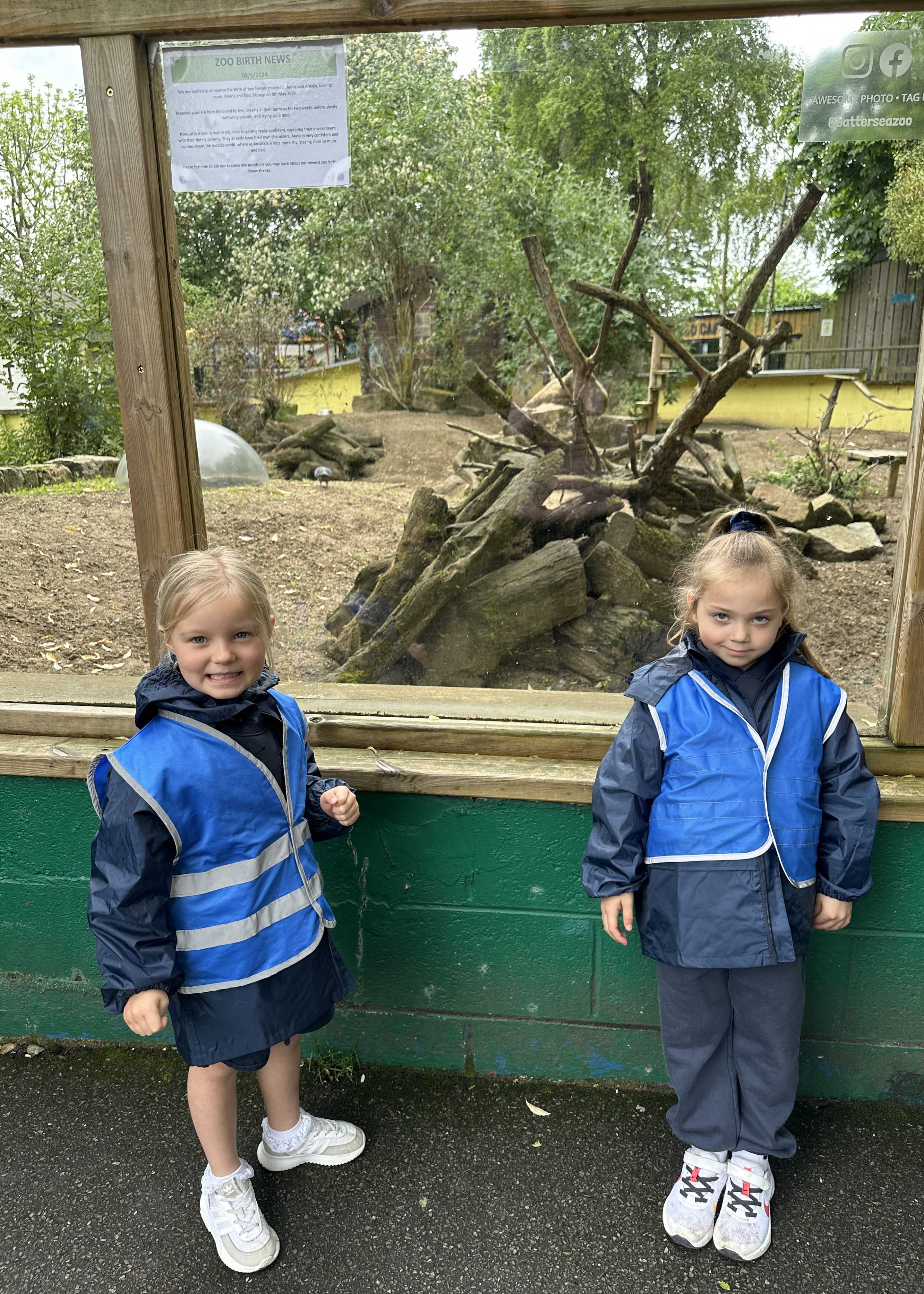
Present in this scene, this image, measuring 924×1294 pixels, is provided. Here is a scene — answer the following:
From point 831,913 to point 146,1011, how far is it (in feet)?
4.45

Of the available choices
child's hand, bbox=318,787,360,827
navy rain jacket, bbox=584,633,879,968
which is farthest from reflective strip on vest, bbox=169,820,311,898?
navy rain jacket, bbox=584,633,879,968

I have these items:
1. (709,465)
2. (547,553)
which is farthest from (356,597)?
(709,465)

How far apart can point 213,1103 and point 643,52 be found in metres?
2.40

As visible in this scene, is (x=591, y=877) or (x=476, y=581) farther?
(x=476, y=581)

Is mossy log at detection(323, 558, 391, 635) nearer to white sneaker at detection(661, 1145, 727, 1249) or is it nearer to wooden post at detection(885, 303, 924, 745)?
wooden post at detection(885, 303, 924, 745)

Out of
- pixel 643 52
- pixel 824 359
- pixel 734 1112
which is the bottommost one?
pixel 734 1112

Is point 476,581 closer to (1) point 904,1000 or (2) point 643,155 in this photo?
(2) point 643,155

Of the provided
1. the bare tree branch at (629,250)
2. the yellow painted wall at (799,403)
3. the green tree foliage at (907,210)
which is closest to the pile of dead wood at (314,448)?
the bare tree branch at (629,250)

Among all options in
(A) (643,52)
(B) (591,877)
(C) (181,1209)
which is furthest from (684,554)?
(C) (181,1209)

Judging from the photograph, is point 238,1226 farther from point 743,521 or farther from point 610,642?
point 743,521

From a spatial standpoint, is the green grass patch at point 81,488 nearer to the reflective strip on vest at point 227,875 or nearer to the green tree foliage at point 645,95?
the reflective strip on vest at point 227,875

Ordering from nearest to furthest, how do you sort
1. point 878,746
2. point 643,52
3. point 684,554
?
Result: point 643,52
point 878,746
point 684,554

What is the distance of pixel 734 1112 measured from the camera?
2.04 meters

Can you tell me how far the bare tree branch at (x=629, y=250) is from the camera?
2072 mm
